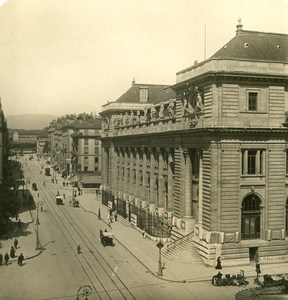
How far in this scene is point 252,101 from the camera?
41.8m

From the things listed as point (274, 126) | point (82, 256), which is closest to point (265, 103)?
point (274, 126)

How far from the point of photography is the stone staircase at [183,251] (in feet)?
138

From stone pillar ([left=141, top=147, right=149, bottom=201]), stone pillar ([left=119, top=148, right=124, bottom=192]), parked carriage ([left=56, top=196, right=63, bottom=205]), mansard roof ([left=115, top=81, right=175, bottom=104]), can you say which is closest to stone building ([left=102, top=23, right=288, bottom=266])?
stone pillar ([left=141, top=147, right=149, bottom=201])

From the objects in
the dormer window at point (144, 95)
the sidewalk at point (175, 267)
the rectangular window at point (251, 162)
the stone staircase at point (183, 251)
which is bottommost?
the sidewalk at point (175, 267)

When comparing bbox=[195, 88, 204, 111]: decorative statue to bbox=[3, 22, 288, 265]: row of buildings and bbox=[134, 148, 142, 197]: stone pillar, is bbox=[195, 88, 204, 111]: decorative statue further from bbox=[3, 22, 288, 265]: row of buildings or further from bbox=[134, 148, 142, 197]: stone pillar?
bbox=[134, 148, 142, 197]: stone pillar

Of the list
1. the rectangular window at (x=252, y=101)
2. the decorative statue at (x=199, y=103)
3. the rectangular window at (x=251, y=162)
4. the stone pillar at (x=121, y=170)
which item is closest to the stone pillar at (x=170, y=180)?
the decorative statue at (x=199, y=103)

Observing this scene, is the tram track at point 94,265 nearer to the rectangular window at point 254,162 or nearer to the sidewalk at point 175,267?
the sidewalk at point 175,267

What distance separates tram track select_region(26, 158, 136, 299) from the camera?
3281 centimetres

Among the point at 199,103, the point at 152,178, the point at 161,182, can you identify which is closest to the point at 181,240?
the point at 199,103

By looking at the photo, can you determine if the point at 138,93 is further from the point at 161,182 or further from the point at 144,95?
the point at 161,182

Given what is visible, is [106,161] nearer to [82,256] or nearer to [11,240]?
[11,240]

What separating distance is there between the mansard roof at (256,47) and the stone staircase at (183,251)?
18.2 m

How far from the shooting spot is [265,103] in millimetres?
41906

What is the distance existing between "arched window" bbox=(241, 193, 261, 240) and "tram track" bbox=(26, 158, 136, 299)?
1289cm
